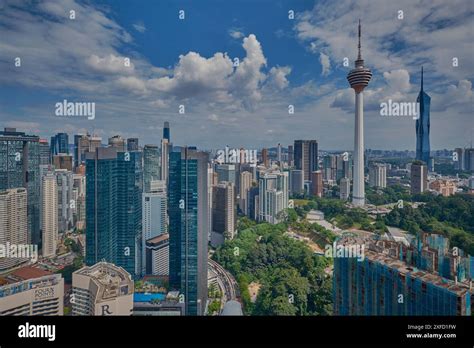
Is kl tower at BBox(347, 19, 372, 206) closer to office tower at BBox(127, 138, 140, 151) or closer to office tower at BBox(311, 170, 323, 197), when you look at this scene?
office tower at BBox(311, 170, 323, 197)

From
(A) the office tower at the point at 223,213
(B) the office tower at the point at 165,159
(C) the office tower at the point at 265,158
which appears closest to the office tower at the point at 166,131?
(B) the office tower at the point at 165,159

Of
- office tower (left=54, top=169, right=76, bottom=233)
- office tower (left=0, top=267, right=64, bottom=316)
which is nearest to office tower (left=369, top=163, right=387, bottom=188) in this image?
office tower (left=0, top=267, right=64, bottom=316)

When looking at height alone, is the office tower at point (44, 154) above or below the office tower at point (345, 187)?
above

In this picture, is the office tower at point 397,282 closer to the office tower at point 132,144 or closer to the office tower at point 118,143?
the office tower at point 132,144
